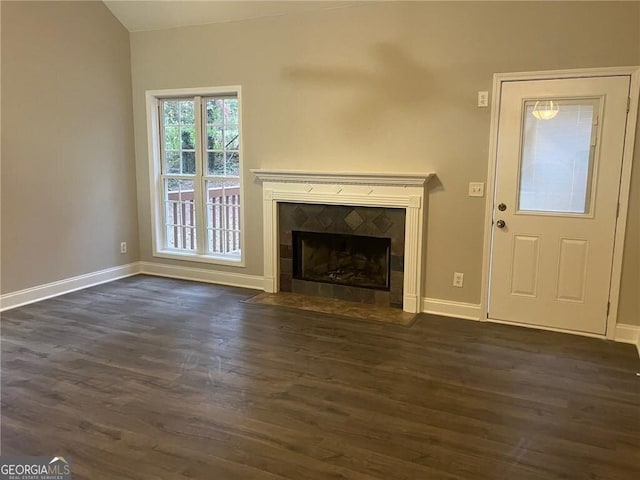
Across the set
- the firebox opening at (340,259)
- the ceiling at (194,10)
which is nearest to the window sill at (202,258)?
the firebox opening at (340,259)

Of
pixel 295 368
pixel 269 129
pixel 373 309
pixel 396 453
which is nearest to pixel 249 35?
pixel 269 129

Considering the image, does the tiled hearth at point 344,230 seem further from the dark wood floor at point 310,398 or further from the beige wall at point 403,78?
the dark wood floor at point 310,398

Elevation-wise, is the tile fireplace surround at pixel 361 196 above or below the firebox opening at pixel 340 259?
above

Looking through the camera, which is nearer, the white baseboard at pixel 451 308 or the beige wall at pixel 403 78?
the beige wall at pixel 403 78

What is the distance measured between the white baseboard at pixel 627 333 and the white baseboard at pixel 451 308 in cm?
105

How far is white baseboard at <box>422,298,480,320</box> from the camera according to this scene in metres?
4.32

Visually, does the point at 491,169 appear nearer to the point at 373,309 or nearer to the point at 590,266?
the point at 590,266

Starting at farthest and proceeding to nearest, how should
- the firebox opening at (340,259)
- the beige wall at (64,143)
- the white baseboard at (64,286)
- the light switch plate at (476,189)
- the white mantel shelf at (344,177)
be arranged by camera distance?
the firebox opening at (340,259) → the white baseboard at (64,286) → the beige wall at (64,143) → the white mantel shelf at (344,177) → the light switch plate at (476,189)

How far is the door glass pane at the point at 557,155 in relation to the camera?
12.3 ft

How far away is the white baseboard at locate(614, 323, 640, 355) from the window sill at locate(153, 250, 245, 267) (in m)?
3.48

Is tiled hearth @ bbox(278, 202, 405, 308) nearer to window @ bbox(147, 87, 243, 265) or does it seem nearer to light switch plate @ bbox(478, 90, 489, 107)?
window @ bbox(147, 87, 243, 265)

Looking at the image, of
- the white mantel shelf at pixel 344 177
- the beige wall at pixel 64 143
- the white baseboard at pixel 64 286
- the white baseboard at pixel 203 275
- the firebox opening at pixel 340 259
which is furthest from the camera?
the white baseboard at pixel 203 275

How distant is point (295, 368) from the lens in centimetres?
327

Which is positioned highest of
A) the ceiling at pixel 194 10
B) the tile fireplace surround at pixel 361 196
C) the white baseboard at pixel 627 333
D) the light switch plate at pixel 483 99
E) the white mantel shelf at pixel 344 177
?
the ceiling at pixel 194 10
